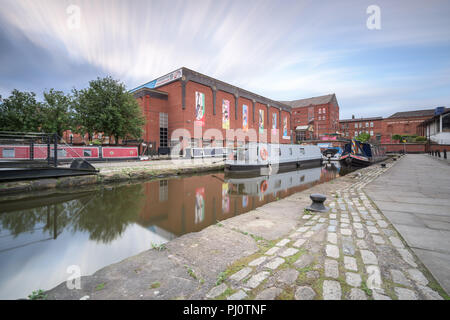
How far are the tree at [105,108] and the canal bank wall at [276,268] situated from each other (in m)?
17.3

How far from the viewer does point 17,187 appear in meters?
6.84

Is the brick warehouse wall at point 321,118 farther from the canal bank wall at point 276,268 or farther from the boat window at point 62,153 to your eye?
the canal bank wall at point 276,268

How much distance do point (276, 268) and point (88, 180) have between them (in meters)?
9.27

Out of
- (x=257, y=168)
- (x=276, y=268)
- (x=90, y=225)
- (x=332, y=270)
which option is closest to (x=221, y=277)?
(x=276, y=268)

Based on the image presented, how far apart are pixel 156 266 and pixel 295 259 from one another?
5.10 ft

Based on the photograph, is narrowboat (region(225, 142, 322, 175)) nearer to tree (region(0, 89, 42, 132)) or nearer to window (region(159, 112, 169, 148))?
window (region(159, 112, 169, 148))

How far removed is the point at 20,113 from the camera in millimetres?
20453

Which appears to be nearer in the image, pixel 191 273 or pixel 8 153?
pixel 191 273

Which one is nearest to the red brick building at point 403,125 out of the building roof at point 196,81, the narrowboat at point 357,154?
the narrowboat at point 357,154

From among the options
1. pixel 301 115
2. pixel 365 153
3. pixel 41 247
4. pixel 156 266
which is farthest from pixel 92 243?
pixel 301 115

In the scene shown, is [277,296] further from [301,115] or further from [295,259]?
[301,115]

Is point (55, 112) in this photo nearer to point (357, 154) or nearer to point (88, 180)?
point (88, 180)

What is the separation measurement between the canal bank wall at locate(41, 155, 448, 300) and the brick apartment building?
56.8 metres

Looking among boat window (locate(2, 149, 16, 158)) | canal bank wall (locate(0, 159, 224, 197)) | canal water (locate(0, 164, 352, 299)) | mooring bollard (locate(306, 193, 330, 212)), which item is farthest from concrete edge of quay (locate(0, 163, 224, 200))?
mooring bollard (locate(306, 193, 330, 212))
